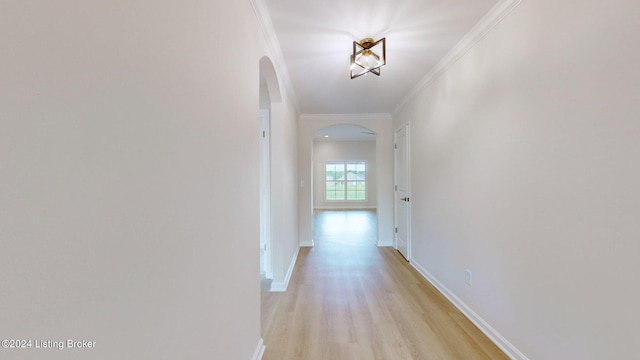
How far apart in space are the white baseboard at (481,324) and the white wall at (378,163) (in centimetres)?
182

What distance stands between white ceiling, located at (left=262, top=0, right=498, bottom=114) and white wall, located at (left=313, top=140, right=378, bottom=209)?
21.6ft

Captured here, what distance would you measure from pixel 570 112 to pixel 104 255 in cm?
202

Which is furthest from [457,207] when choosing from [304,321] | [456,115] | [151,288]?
[151,288]

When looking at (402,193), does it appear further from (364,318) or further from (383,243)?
(364,318)

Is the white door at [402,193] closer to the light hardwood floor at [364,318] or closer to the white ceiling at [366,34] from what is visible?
the light hardwood floor at [364,318]

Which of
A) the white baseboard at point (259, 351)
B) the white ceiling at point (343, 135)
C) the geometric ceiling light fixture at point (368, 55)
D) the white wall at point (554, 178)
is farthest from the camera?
the white ceiling at point (343, 135)

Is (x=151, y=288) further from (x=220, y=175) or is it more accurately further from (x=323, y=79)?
(x=323, y=79)

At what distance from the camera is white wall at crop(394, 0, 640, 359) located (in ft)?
3.85

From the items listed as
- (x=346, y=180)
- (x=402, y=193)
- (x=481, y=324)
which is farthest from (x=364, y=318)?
(x=346, y=180)

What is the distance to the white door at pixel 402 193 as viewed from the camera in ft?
13.3

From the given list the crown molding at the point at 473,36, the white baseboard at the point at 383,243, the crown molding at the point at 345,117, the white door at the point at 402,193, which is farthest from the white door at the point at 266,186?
the white baseboard at the point at 383,243

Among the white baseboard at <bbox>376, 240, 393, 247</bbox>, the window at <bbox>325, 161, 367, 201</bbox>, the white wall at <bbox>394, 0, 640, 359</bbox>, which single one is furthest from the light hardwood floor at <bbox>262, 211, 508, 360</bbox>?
the window at <bbox>325, 161, 367, 201</bbox>

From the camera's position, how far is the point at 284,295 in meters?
2.88

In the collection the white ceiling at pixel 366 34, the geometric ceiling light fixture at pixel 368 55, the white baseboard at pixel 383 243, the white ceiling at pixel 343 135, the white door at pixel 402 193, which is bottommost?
the white baseboard at pixel 383 243
